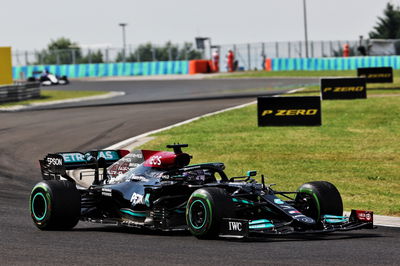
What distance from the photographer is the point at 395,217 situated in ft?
45.7

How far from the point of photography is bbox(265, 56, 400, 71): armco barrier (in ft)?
229

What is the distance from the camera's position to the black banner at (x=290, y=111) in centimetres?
2633

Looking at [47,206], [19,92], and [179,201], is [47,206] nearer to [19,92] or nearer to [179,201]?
[179,201]

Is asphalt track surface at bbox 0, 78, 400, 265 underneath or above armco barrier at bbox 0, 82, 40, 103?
underneath

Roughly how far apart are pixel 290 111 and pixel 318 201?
1453cm

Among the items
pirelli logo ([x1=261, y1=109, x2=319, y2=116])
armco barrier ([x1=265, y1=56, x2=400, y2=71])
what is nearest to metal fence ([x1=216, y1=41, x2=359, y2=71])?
armco barrier ([x1=265, y1=56, x2=400, y2=71])

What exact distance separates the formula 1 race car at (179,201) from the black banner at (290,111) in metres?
13.0

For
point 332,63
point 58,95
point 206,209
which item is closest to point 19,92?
point 58,95

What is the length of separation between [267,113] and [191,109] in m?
10.7

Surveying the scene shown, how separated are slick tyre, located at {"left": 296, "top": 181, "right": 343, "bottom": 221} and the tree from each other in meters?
108

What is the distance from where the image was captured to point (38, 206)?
13.0m

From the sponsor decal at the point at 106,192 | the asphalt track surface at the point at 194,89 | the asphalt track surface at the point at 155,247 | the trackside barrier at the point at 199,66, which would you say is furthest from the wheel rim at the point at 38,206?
the trackside barrier at the point at 199,66

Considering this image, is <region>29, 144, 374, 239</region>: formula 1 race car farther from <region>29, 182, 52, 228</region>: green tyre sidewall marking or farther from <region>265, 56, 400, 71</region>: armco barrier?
<region>265, 56, 400, 71</region>: armco barrier

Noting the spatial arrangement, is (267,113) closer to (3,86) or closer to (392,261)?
(392,261)
